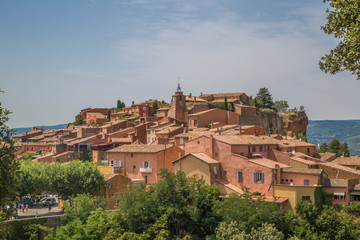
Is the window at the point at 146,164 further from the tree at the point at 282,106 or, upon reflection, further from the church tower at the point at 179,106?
the tree at the point at 282,106

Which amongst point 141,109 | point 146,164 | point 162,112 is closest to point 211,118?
point 162,112

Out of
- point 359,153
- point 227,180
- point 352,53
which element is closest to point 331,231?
point 227,180

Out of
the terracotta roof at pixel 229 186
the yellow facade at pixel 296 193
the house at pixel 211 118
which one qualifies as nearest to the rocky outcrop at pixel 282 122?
the house at pixel 211 118

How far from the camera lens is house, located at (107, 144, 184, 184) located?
4256cm

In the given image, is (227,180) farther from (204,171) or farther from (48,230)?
(48,230)

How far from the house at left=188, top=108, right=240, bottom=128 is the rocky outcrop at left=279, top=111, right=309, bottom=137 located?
18410 mm

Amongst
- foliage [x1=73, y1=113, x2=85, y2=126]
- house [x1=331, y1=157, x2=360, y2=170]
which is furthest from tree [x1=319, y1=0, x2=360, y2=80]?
foliage [x1=73, y1=113, x2=85, y2=126]

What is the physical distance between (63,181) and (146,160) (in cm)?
960

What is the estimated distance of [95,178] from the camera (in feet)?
124

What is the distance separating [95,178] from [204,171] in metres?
10.9

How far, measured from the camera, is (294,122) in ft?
258

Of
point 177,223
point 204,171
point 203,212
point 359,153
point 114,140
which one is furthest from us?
point 359,153

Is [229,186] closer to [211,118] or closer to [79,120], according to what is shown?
[211,118]

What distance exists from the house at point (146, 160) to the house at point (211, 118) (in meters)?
15.6
